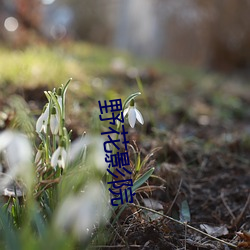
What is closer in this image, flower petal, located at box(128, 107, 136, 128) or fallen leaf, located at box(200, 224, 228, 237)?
flower petal, located at box(128, 107, 136, 128)

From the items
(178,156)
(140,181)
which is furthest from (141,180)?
(178,156)

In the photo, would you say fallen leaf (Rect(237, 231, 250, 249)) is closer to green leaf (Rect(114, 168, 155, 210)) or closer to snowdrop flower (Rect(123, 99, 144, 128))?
green leaf (Rect(114, 168, 155, 210))

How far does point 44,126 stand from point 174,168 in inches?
30.0

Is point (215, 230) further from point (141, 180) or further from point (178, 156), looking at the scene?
point (178, 156)

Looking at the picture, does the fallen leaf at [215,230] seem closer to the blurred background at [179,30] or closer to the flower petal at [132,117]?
the flower petal at [132,117]

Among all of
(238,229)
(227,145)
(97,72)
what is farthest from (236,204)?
(97,72)

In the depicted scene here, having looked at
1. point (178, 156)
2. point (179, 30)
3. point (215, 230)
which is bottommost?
point (215, 230)

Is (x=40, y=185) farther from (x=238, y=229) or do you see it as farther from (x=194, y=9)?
(x=194, y=9)

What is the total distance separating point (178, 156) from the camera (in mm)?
2115

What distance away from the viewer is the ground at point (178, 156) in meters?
1.33

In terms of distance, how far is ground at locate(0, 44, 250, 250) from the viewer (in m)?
1.33

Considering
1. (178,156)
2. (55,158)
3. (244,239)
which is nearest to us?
(55,158)

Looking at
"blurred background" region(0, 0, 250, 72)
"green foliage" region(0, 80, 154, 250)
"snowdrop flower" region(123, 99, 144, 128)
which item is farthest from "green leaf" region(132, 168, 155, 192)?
"blurred background" region(0, 0, 250, 72)

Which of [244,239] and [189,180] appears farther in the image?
[189,180]
